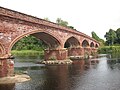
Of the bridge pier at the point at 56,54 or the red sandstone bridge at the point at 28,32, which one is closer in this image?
the red sandstone bridge at the point at 28,32

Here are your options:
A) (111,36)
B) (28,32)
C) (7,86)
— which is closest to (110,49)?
(111,36)

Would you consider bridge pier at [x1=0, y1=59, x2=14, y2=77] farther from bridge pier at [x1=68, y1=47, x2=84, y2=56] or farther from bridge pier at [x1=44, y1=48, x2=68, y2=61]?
bridge pier at [x1=68, y1=47, x2=84, y2=56]

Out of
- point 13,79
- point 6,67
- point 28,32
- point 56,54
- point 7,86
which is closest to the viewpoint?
point 7,86

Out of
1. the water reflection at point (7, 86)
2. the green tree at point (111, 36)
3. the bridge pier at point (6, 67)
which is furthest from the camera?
the green tree at point (111, 36)

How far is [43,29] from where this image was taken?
45.5 metres

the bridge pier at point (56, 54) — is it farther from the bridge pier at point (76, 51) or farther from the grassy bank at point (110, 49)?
the grassy bank at point (110, 49)

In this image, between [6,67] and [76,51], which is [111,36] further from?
[6,67]

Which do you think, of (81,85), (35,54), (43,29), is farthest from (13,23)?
(35,54)

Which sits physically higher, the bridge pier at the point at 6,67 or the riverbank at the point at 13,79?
the bridge pier at the point at 6,67

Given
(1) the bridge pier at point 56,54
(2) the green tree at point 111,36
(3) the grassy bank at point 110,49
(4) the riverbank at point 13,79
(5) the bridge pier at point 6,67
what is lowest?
(4) the riverbank at point 13,79

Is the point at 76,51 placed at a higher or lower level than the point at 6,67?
higher

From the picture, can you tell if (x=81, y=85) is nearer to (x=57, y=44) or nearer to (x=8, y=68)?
(x=8, y=68)

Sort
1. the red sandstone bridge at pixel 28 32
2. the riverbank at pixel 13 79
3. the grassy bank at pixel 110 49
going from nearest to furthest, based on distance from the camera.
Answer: the riverbank at pixel 13 79, the red sandstone bridge at pixel 28 32, the grassy bank at pixel 110 49

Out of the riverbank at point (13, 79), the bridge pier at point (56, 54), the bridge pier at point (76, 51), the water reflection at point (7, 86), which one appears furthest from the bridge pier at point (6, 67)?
the bridge pier at point (76, 51)
